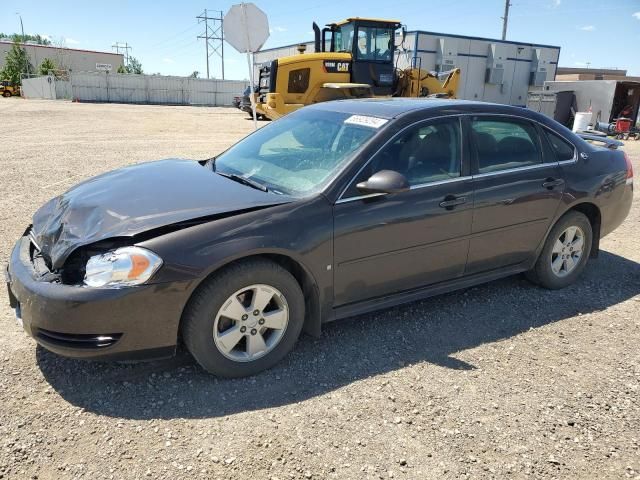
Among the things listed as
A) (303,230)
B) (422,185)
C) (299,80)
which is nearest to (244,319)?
(303,230)

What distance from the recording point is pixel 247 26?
8.53 metres

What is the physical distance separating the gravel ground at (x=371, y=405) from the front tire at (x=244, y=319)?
0.13 meters

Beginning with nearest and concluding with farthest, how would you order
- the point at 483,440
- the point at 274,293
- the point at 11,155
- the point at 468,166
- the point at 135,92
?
the point at 483,440, the point at 274,293, the point at 468,166, the point at 11,155, the point at 135,92

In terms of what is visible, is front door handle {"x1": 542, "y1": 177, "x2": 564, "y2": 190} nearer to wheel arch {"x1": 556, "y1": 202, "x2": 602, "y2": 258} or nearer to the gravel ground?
wheel arch {"x1": 556, "y1": 202, "x2": 602, "y2": 258}

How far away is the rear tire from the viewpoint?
4273 mm

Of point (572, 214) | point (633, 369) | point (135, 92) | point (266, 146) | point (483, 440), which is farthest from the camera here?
point (135, 92)

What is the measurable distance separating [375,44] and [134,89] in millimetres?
39432

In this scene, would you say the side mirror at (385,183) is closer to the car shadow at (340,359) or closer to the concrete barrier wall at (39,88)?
the car shadow at (340,359)

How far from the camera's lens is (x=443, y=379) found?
3062mm

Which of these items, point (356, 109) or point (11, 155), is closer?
point (356, 109)

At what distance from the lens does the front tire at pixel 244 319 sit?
9.05ft

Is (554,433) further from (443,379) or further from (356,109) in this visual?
(356,109)

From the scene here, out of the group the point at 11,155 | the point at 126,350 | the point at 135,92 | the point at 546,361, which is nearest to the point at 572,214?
the point at 546,361

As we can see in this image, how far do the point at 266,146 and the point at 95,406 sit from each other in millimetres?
2211
